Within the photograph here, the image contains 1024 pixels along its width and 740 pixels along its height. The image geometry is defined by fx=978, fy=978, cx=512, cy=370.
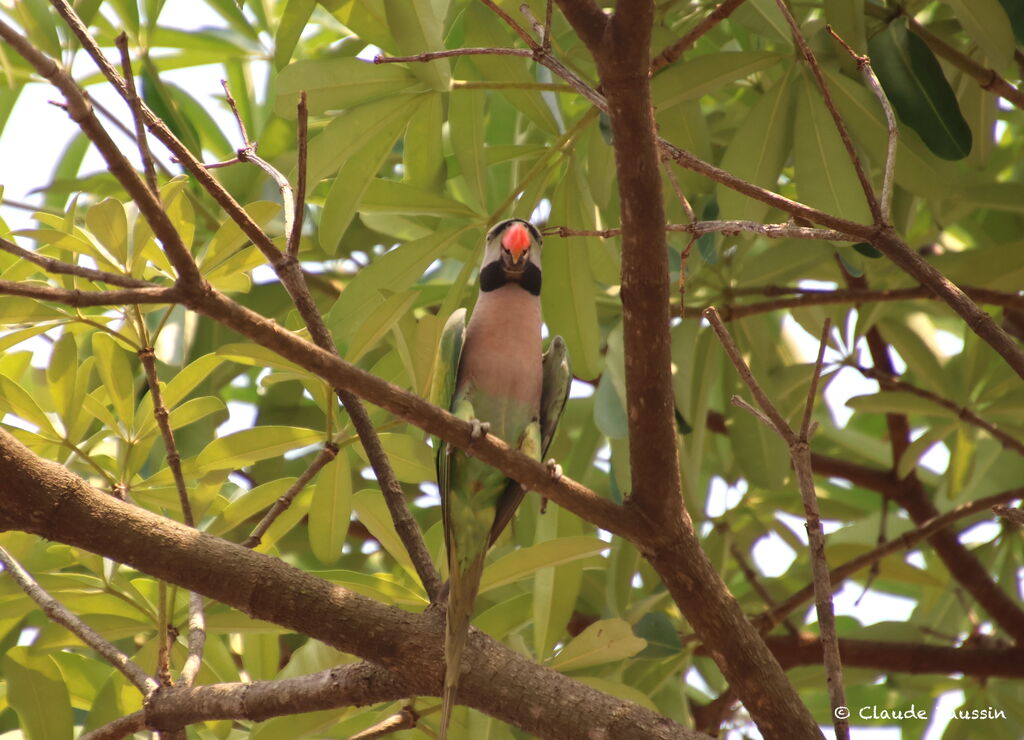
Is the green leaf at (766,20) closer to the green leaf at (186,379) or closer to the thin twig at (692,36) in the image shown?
the thin twig at (692,36)

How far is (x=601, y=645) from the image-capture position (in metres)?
2.65

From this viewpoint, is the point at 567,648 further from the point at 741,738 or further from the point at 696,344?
the point at 741,738

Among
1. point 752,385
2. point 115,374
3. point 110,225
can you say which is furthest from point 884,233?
point 115,374

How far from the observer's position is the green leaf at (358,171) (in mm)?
2857

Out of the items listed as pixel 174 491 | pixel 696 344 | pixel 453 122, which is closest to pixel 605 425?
pixel 696 344

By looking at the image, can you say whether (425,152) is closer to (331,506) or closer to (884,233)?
(331,506)

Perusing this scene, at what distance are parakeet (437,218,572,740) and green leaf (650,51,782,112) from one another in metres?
0.58

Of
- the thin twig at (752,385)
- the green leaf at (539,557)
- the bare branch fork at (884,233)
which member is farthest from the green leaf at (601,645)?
the bare branch fork at (884,233)

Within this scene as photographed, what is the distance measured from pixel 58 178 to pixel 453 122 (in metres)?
1.96

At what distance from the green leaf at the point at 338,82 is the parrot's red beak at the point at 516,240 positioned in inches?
20.6

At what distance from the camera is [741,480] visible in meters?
4.16

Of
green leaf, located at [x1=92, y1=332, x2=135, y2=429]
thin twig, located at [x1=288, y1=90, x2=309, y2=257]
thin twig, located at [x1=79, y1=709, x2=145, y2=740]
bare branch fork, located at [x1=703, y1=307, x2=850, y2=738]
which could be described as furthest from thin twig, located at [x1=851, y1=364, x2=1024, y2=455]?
thin twig, located at [x1=79, y1=709, x2=145, y2=740]

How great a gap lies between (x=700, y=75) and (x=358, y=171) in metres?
1.03

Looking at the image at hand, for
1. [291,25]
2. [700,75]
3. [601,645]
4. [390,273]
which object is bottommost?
[601,645]
